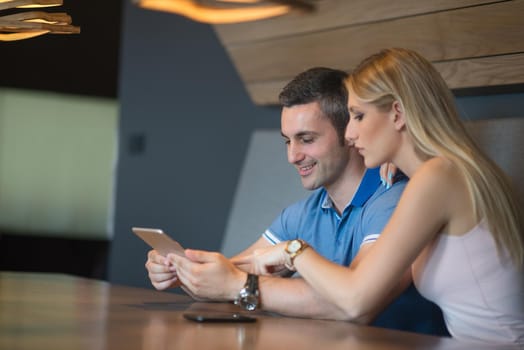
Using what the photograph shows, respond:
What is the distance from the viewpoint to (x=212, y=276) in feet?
6.85

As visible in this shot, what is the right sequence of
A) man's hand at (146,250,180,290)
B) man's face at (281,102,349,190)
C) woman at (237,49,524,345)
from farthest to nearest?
man's face at (281,102,349,190) < man's hand at (146,250,180,290) < woman at (237,49,524,345)

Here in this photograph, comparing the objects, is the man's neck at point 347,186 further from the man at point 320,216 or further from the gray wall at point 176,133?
the gray wall at point 176,133

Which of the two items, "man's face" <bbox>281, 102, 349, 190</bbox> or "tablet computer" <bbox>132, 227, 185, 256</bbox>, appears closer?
"tablet computer" <bbox>132, 227, 185, 256</bbox>

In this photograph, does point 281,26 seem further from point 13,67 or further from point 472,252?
point 13,67

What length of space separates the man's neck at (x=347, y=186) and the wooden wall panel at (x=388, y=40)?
48 cm

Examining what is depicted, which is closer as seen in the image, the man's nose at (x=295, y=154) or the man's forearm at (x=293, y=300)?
the man's forearm at (x=293, y=300)

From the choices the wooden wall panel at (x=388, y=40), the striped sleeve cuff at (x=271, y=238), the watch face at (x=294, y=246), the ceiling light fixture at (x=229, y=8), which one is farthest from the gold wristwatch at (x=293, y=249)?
the ceiling light fixture at (x=229, y=8)

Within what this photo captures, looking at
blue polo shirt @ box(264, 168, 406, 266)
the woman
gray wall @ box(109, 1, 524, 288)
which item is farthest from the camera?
gray wall @ box(109, 1, 524, 288)

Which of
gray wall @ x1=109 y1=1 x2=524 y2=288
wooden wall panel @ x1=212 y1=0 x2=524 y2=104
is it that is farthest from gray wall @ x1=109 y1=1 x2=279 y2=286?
wooden wall panel @ x1=212 y1=0 x2=524 y2=104

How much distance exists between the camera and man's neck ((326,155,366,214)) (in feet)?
8.14

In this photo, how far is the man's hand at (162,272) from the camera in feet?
7.57

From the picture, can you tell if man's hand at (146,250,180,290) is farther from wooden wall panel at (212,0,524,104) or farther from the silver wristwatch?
wooden wall panel at (212,0,524,104)

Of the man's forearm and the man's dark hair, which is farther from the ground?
the man's dark hair

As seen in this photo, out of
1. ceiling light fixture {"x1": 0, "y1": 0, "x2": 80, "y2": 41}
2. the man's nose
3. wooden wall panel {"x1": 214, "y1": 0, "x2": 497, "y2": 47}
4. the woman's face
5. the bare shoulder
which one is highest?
wooden wall panel {"x1": 214, "y1": 0, "x2": 497, "y2": 47}
